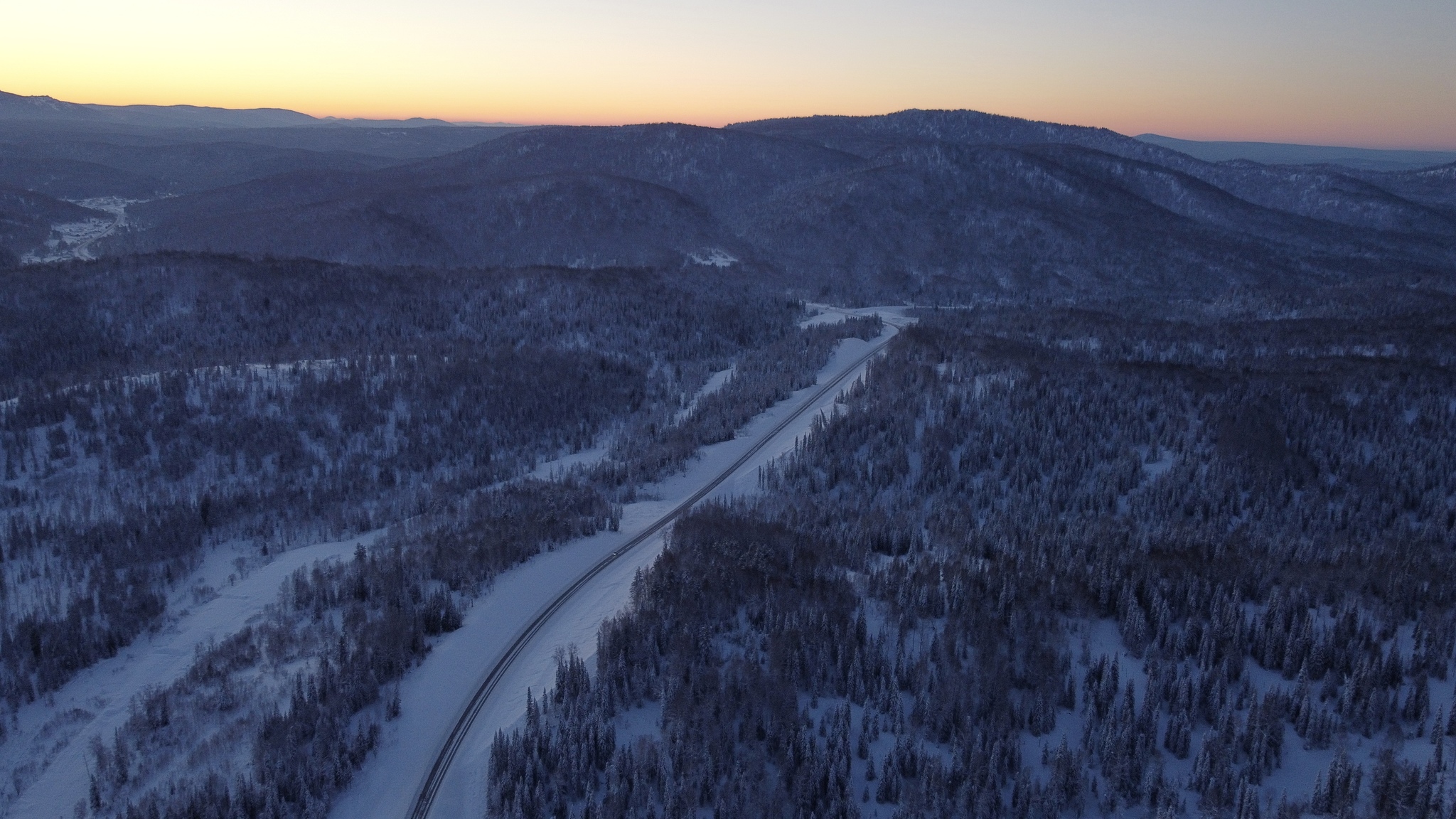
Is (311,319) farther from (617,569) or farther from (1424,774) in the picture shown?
(1424,774)

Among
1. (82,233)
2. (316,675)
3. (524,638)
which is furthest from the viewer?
(82,233)

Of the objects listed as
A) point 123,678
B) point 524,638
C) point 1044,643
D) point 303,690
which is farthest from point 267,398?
point 1044,643

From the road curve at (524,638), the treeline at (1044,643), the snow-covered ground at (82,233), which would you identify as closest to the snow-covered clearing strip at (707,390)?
the road curve at (524,638)

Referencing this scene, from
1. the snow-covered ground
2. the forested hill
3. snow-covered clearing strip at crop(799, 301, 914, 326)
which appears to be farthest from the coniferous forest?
the snow-covered ground

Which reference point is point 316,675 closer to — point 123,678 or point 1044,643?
point 123,678

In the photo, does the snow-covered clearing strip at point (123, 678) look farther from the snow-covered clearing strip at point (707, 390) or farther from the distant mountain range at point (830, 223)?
the distant mountain range at point (830, 223)

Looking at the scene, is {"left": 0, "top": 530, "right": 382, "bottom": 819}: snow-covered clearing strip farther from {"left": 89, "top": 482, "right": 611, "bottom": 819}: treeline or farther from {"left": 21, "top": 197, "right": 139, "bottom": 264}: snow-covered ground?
{"left": 21, "top": 197, "right": 139, "bottom": 264}: snow-covered ground
